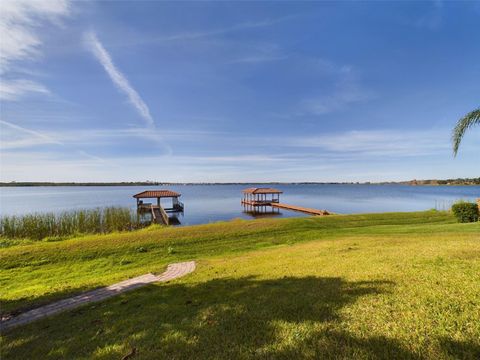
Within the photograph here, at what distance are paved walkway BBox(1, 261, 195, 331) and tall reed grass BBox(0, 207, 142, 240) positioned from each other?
44.7 ft

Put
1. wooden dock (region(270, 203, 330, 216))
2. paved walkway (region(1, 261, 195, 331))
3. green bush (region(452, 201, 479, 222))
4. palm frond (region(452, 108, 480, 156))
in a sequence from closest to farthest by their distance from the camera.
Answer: paved walkway (region(1, 261, 195, 331)) < palm frond (region(452, 108, 480, 156)) < green bush (region(452, 201, 479, 222)) < wooden dock (region(270, 203, 330, 216))

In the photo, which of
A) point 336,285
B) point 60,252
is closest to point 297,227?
point 336,285

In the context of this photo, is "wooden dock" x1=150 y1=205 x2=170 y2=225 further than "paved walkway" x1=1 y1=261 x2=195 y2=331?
Yes

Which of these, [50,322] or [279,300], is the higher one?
[279,300]

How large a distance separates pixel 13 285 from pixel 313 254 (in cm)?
1023

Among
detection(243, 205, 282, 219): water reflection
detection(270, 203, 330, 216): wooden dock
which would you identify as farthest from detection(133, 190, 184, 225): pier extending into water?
detection(270, 203, 330, 216): wooden dock

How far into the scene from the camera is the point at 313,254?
8.72 m

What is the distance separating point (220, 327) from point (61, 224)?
19.8m

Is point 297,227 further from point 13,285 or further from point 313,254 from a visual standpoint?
point 13,285

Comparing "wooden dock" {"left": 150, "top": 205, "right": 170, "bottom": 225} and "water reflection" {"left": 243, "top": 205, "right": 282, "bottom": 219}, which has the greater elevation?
"wooden dock" {"left": 150, "top": 205, "right": 170, "bottom": 225}

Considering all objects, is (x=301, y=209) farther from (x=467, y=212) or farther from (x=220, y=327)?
(x=220, y=327)

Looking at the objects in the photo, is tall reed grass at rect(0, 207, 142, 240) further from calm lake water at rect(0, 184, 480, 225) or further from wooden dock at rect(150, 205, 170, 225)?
calm lake water at rect(0, 184, 480, 225)

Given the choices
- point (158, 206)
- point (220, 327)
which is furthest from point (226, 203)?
point (220, 327)

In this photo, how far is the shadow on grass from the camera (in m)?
2.87
